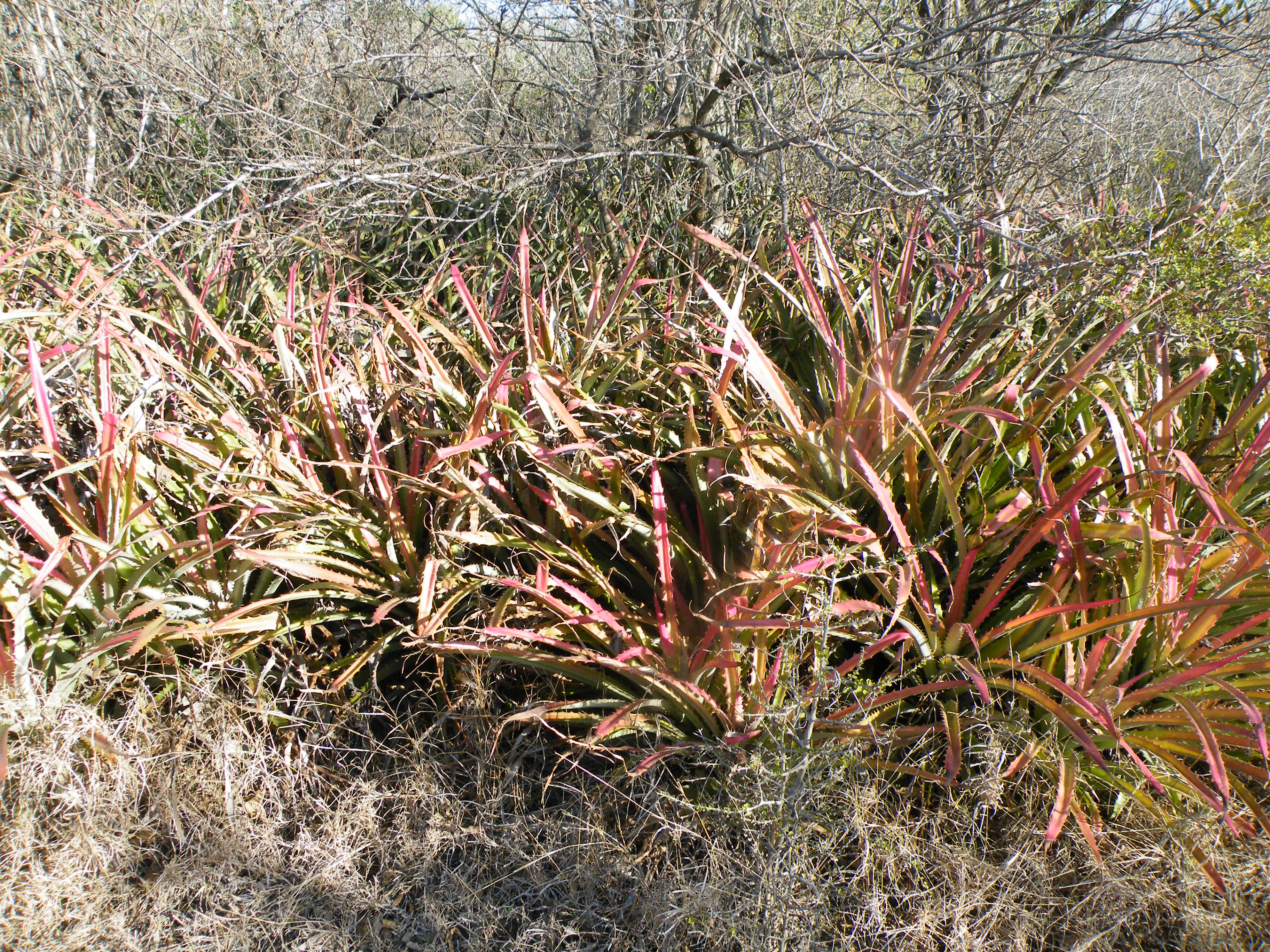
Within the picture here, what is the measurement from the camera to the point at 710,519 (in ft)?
7.10

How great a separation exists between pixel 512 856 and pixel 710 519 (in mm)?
912

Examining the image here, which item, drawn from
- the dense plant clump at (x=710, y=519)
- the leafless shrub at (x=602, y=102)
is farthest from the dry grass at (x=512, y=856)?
the leafless shrub at (x=602, y=102)

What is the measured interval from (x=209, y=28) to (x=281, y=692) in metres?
3.04

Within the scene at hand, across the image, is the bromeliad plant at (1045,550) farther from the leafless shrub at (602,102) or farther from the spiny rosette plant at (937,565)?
the leafless shrub at (602,102)

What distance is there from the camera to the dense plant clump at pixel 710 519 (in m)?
1.72

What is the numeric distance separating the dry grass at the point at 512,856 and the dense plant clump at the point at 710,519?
104mm

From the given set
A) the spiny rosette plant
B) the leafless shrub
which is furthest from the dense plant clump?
the leafless shrub

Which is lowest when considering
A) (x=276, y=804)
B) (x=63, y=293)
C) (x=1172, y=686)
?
(x=276, y=804)

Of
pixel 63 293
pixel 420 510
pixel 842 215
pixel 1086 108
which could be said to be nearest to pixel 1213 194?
pixel 1086 108

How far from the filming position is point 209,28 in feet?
11.8

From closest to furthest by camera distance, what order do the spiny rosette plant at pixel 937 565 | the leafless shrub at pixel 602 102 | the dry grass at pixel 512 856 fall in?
the dry grass at pixel 512 856
the spiny rosette plant at pixel 937 565
the leafless shrub at pixel 602 102

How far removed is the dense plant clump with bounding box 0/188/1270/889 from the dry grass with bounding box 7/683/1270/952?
104 millimetres

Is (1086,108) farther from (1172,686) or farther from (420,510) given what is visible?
(420,510)

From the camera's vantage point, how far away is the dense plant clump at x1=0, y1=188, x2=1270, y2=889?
172 centimetres
